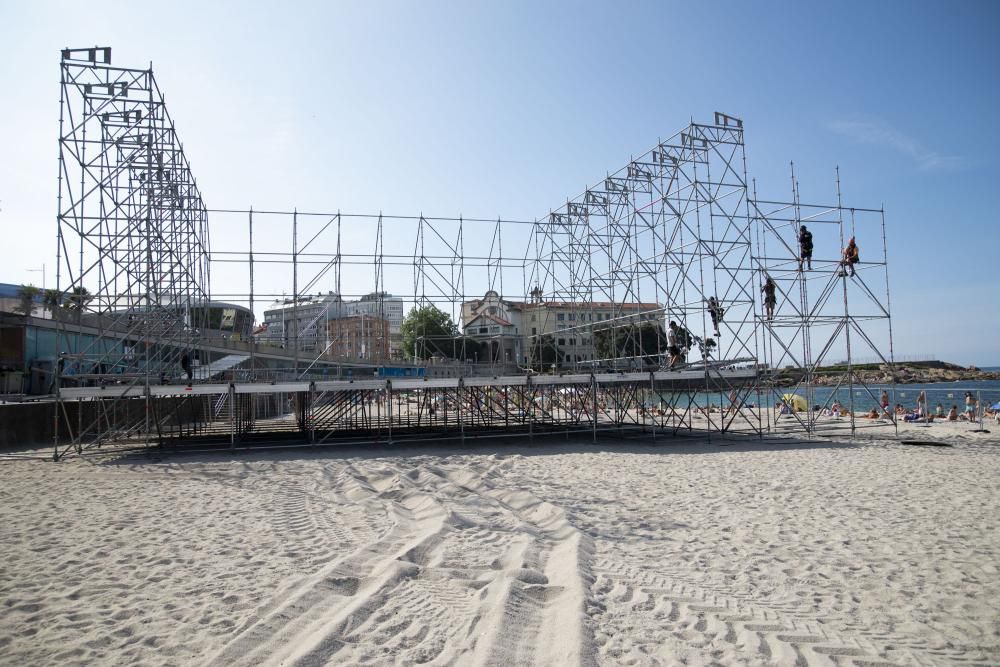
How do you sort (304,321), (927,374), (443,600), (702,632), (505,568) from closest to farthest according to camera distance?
(702,632)
(443,600)
(505,568)
(304,321)
(927,374)

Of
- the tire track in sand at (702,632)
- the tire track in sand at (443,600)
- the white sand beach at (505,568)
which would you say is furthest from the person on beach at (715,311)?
the tire track in sand at (702,632)

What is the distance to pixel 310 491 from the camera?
987cm

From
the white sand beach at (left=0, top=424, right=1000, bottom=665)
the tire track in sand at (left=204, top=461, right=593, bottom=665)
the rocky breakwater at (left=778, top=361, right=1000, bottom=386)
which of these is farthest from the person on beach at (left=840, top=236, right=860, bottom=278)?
the rocky breakwater at (left=778, top=361, right=1000, bottom=386)

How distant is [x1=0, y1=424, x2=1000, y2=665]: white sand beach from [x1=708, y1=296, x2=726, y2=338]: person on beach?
210 inches

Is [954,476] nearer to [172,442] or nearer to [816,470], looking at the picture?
[816,470]

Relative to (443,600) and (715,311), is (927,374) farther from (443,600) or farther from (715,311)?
(443,600)

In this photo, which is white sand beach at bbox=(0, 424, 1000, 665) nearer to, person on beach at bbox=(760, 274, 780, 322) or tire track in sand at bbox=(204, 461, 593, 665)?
tire track in sand at bbox=(204, 461, 593, 665)

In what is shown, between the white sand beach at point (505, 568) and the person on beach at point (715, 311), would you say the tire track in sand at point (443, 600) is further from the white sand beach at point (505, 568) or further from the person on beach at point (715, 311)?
the person on beach at point (715, 311)

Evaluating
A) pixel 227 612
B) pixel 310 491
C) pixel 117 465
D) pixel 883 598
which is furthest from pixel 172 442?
pixel 883 598

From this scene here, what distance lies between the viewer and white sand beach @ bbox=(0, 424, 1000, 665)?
4383 millimetres

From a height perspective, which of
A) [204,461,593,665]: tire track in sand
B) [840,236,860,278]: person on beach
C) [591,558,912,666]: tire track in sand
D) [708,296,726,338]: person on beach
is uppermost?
[840,236,860,278]: person on beach

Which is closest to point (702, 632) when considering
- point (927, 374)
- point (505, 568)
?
point (505, 568)

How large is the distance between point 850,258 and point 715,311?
13.4 ft

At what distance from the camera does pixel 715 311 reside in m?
15.6
